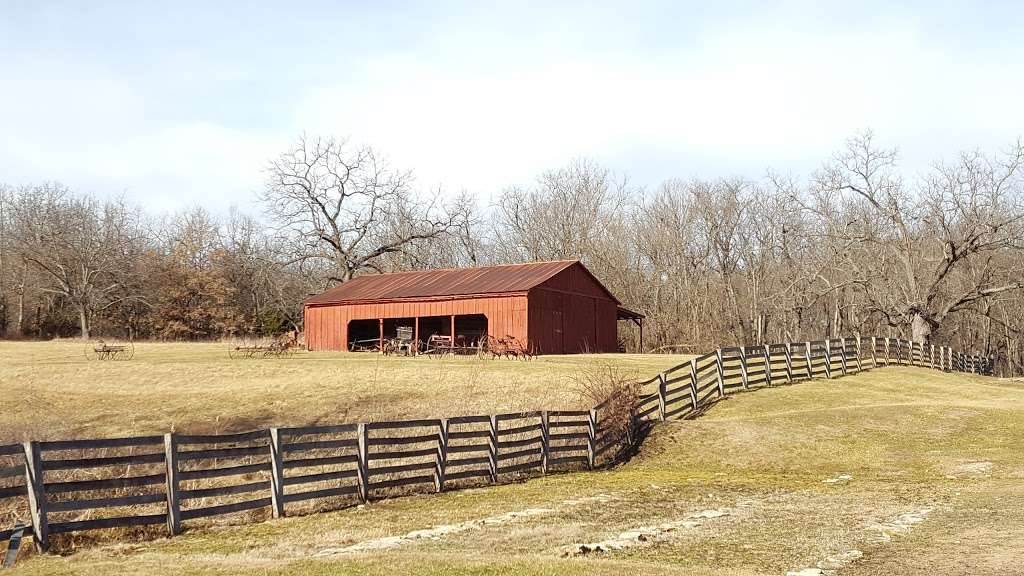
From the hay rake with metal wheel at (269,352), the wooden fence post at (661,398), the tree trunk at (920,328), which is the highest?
the tree trunk at (920,328)

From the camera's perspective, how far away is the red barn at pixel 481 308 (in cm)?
4169

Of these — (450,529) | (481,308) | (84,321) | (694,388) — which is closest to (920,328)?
(481,308)

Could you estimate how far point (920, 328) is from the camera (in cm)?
4619

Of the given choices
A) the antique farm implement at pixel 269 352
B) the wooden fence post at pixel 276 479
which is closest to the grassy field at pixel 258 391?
the antique farm implement at pixel 269 352

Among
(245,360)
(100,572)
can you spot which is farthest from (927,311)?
(100,572)

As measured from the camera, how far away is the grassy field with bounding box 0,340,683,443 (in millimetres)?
26984

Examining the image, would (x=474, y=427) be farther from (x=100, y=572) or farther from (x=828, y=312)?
(x=828, y=312)

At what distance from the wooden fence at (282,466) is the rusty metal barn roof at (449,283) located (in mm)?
14810

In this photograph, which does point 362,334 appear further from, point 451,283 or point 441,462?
point 441,462

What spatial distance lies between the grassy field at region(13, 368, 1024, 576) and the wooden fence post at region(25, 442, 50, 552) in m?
0.54

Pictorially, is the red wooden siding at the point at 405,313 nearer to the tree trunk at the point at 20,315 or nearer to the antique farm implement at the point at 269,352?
the antique farm implement at the point at 269,352

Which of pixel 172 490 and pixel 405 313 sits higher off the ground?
pixel 405 313

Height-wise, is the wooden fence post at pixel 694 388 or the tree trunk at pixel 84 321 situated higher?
the tree trunk at pixel 84 321

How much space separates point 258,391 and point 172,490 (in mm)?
19900
